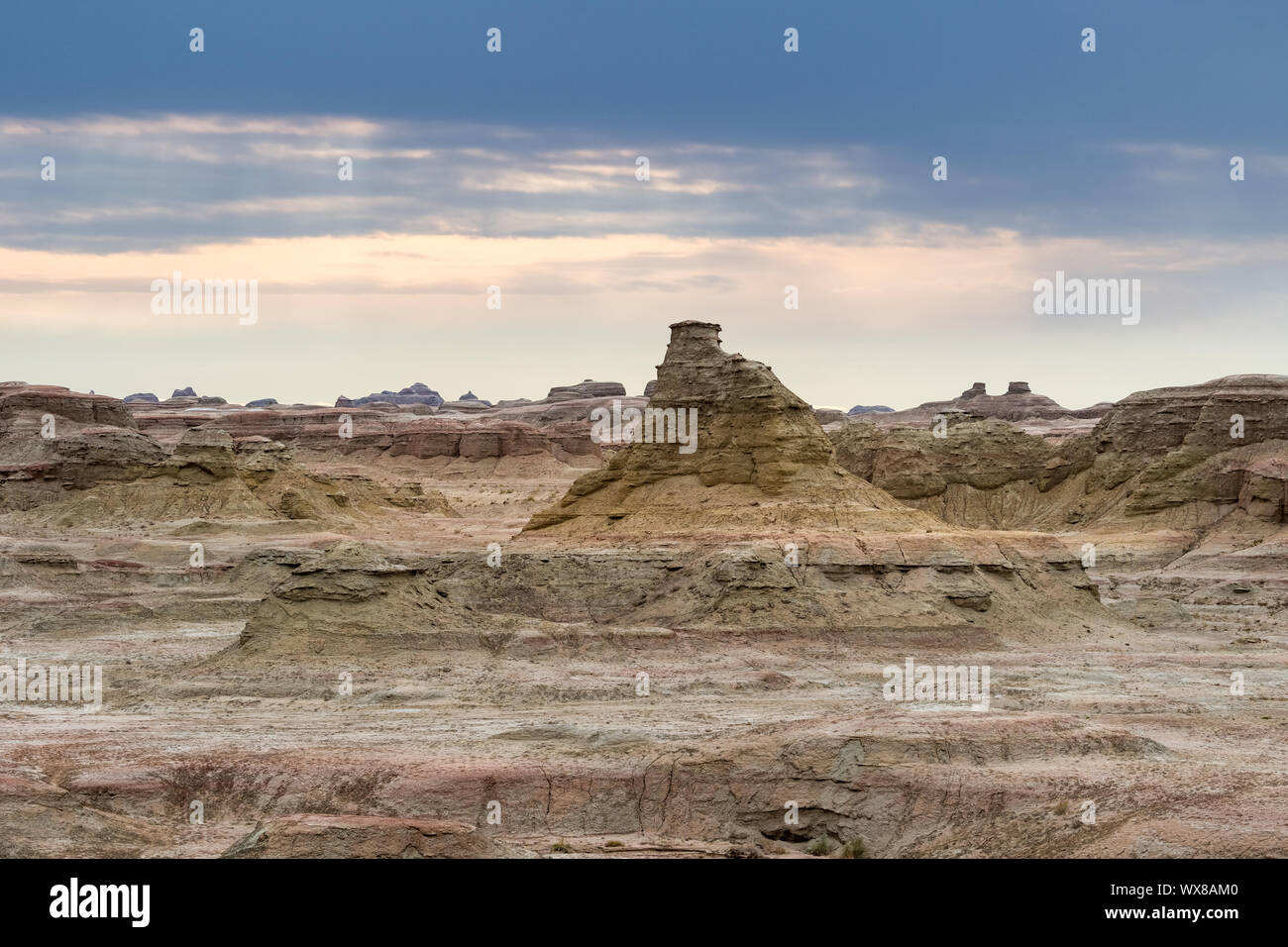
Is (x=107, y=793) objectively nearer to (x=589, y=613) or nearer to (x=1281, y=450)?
(x=589, y=613)

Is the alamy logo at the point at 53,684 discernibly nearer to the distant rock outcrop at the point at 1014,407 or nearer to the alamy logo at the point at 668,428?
the alamy logo at the point at 668,428

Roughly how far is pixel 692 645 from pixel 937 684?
763cm

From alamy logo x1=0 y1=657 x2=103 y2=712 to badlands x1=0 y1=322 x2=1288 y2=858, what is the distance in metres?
0.29

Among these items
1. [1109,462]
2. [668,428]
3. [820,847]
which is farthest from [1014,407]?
[820,847]

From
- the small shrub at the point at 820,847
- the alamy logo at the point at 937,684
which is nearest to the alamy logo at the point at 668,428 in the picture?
the alamy logo at the point at 937,684

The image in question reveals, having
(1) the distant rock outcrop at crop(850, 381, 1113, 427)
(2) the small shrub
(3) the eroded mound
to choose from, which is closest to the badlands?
(3) the eroded mound

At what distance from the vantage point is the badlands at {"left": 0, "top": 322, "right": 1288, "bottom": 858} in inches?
1011

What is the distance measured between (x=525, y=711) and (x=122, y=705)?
9.74 m

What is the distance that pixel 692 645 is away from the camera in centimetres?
4444

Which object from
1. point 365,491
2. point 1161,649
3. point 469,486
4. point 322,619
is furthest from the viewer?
point 469,486

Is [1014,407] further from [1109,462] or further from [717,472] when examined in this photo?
[717,472]

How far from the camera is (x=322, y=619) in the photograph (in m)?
42.7

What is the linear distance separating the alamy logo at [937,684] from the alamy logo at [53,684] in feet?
61.9
